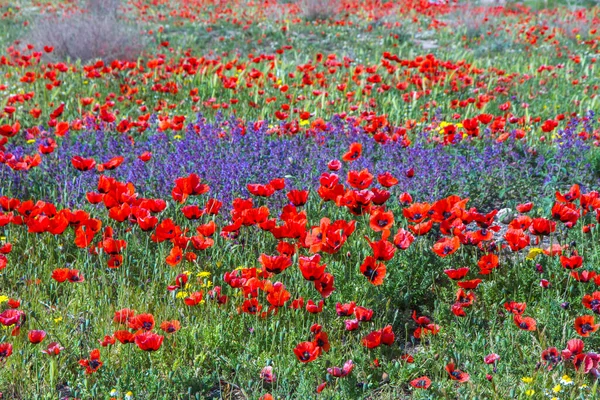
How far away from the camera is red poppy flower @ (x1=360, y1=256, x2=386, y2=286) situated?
2539 mm

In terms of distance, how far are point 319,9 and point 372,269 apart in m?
11.7

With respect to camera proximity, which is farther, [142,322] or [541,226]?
[541,226]

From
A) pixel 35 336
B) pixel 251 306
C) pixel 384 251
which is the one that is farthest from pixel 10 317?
pixel 384 251

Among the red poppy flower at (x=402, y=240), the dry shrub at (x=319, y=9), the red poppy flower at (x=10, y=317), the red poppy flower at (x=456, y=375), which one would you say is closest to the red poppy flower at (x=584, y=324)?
the red poppy flower at (x=456, y=375)

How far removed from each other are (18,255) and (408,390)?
2.03 metres

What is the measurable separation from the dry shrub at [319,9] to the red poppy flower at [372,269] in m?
11.6

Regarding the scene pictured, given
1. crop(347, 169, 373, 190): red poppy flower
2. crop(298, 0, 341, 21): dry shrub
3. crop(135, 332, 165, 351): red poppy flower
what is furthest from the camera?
crop(298, 0, 341, 21): dry shrub

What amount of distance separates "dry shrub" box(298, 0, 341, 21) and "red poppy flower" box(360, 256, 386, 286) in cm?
1155

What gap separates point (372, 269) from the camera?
2564mm

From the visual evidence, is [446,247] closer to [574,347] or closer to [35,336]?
[574,347]

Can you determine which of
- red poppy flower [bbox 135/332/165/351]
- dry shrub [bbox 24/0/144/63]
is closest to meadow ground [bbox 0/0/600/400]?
red poppy flower [bbox 135/332/165/351]

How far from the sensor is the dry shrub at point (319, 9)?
13445 mm

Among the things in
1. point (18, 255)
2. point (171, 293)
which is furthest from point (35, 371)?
point (18, 255)

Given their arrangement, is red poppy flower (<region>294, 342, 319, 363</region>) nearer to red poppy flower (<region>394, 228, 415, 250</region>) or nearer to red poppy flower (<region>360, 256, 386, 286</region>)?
red poppy flower (<region>360, 256, 386, 286</region>)
